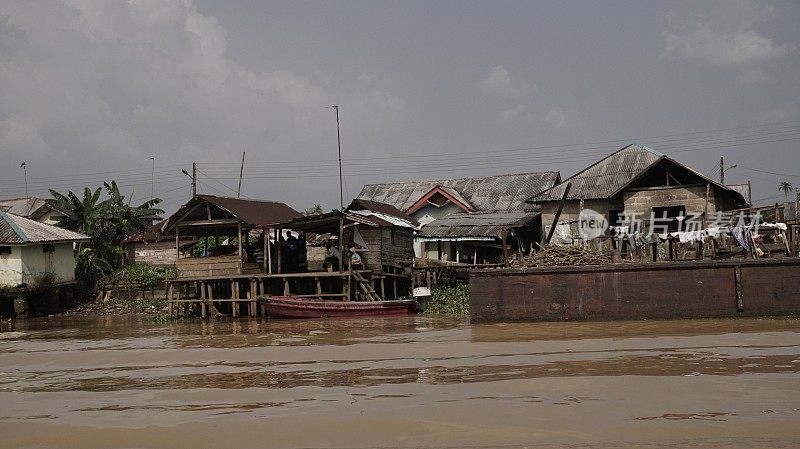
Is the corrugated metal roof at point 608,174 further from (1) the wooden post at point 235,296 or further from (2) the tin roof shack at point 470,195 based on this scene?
(1) the wooden post at point 235,296

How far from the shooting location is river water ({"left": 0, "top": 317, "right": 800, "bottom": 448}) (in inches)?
289

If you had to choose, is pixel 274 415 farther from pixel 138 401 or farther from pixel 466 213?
pixel 466 213

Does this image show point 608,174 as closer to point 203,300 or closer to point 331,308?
point 331,308

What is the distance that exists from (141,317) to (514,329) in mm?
17652

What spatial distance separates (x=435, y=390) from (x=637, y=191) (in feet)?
65.2

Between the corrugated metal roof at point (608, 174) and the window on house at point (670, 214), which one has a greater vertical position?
the corrugated metal roof at point (608, 174)

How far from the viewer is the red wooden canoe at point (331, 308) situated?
75.6 ft

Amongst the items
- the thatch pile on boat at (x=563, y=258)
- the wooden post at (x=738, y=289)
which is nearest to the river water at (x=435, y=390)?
the wooden post at (x=738, y=289)

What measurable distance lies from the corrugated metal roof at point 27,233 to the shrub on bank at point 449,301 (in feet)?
53.0

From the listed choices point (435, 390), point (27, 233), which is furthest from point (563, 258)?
point (27, 233)

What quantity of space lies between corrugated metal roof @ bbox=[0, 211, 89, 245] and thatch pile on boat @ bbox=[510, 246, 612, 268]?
20.7m

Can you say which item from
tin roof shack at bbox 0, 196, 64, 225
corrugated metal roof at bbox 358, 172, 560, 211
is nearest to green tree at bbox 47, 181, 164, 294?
tin roof shack at bbox 0, 196, 64, 225

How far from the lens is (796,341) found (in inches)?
496

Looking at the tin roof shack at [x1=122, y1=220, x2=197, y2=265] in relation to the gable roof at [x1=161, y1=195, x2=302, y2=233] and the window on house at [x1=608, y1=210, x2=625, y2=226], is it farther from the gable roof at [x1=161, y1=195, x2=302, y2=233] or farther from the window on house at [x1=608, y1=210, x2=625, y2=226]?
the window on house at [x1=608, y1=210, x2=625, y2=226]
